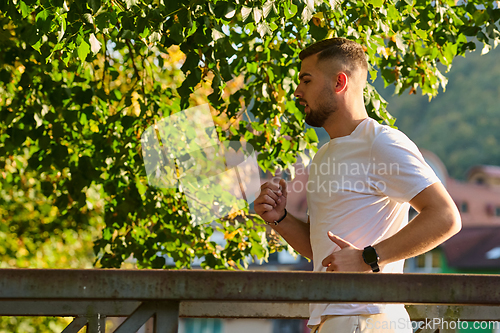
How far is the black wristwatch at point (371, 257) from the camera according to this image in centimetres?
169

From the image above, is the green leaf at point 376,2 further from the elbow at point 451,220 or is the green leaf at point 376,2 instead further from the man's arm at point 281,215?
the elbow at point 451,220

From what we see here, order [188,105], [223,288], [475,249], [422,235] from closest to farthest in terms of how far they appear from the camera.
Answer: [223,288], [422,235], [188,105], [475,249]

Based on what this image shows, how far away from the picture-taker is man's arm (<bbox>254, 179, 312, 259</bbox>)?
7.33ft

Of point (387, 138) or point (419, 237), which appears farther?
point (387, 138)

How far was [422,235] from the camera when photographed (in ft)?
5.51

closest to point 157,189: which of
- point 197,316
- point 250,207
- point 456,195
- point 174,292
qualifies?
point 250,207

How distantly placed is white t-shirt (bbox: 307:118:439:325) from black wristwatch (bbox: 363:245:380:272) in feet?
0.47

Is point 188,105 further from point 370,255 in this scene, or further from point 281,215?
point 370,255

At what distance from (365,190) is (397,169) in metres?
0.14

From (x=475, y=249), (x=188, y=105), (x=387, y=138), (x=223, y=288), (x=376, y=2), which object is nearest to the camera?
(x=223, y=288)

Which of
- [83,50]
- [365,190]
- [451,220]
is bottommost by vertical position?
[451,220]

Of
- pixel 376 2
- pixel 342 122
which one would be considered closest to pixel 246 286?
pixel 342 122

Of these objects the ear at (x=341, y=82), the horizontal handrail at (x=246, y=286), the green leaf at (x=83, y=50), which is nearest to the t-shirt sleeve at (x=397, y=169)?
the ear at (x=341, y=82)

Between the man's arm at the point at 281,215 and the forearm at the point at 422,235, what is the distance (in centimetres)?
55
